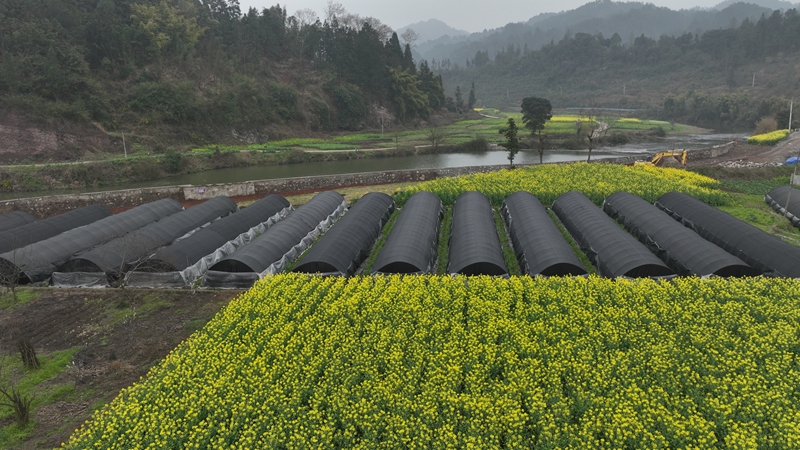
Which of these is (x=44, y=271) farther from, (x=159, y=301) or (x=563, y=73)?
(x=563, y=73)

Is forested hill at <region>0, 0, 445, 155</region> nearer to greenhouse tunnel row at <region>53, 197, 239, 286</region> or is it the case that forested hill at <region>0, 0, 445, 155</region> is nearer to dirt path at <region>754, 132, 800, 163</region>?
greenhouse tunnel row at <region>53, 197, 239, 286</region>

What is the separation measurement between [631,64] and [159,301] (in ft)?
597

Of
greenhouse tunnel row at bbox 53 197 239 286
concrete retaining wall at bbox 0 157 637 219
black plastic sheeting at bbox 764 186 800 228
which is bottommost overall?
black plastic sheeting at bbox 764 186 800 228

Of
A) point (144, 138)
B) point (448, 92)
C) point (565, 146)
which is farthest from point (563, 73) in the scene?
point (144, 138)

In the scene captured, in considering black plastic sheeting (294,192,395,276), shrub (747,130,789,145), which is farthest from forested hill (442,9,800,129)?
black plastic sheeting (294,192,395,276)

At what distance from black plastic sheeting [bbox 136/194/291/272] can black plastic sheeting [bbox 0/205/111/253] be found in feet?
24.8

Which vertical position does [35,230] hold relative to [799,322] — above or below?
above

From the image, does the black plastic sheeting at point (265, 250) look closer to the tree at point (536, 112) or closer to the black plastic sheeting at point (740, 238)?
the black plastic sheeting at point (740, 238)

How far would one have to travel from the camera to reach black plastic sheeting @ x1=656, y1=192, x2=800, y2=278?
17797mm

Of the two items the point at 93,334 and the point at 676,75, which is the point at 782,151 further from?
the point at 676,75

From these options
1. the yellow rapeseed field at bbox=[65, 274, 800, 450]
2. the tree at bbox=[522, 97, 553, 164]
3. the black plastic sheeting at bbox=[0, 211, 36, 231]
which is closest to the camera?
the yellow rapeseed field at bbox=[65, 274, 800, 450]

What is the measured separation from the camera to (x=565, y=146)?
7056 centimetres

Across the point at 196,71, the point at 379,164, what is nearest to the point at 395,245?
the point at 379,164

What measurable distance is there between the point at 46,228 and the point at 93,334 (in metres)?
12.9
